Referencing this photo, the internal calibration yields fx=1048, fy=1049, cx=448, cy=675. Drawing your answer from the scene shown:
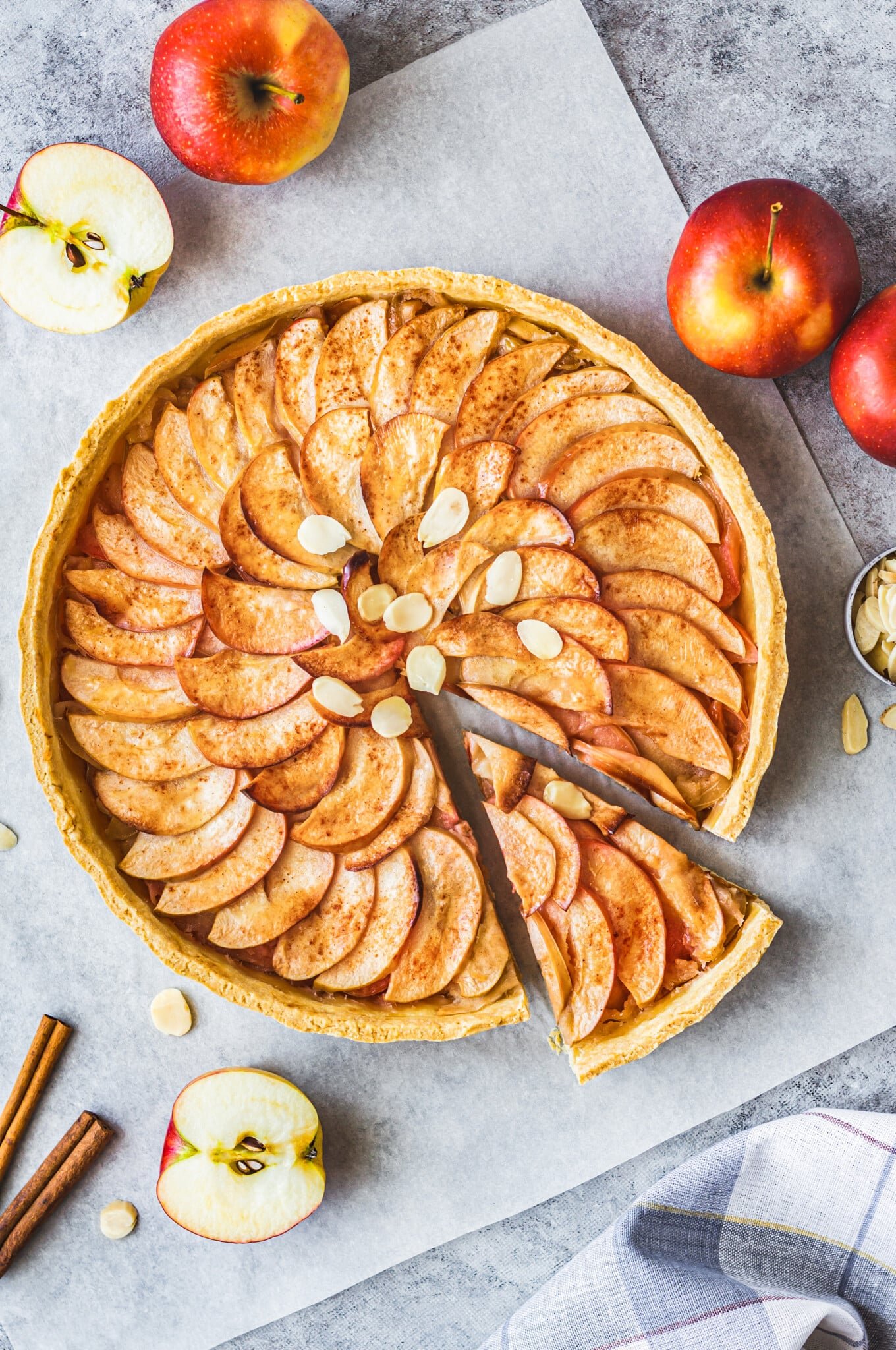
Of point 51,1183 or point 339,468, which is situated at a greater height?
point 339,468

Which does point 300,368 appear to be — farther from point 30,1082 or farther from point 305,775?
point 30,1082

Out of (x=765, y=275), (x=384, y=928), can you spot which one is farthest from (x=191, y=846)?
(x=765, y=275)

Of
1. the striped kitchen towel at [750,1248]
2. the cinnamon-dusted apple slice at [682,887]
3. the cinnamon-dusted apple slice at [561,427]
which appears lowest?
the striped kitchen towel at [750,1248]

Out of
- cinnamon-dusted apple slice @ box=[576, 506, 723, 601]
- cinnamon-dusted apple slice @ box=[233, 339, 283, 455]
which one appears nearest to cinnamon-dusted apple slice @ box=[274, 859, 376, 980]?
cinnamon-dusted apple slice @ box=[576, 506, 723, 601]

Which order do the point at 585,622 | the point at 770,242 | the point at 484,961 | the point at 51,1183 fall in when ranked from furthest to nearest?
the point at 51,1183, the point at 484,961, the point at 585,622, the point at 770,242

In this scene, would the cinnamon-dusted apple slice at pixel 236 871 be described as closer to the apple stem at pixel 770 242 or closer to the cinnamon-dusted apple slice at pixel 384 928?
the cinnamon-dusted apple slice at pixel 384 928

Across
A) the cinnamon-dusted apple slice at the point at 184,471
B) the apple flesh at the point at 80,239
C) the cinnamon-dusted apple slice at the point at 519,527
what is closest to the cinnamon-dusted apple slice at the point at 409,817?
the cinnamon-dusted apple slice at the point at 519,527

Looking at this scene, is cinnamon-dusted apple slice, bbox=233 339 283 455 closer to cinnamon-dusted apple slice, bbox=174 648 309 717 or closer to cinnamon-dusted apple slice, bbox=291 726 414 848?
cinnamon-dusted apple slice, bbox=174 648 309 717
